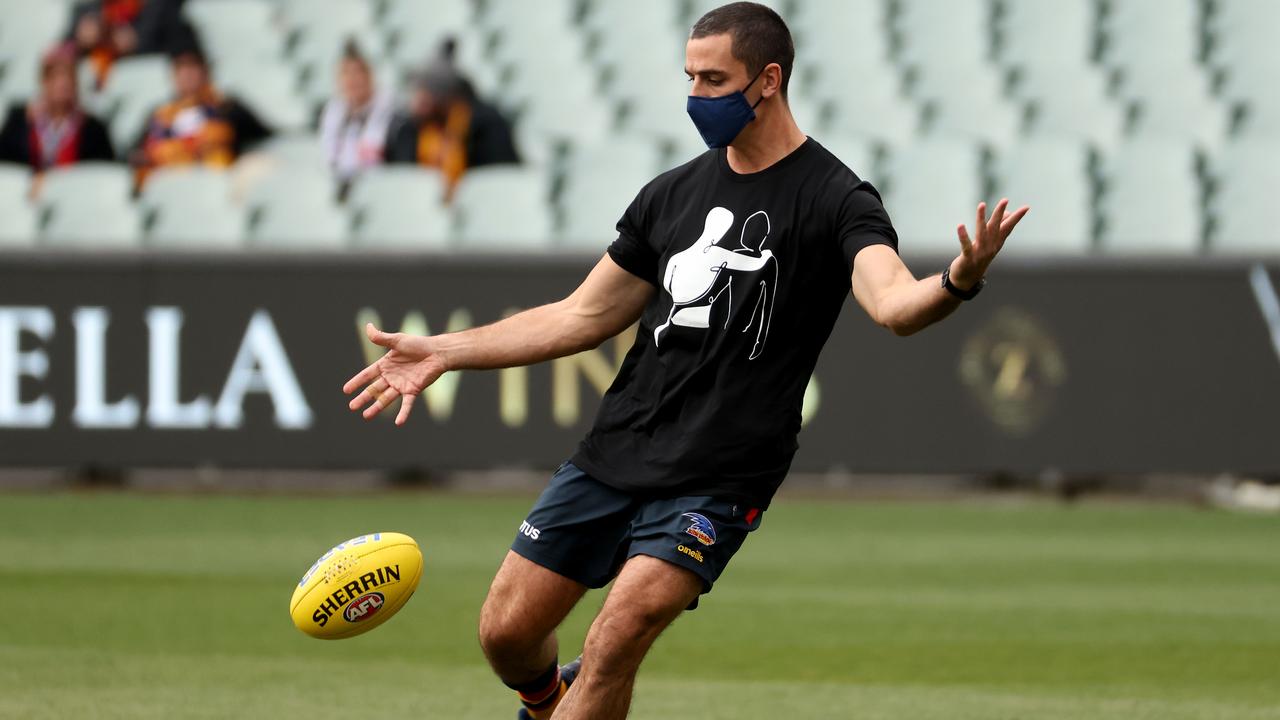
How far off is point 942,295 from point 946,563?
23.7ft

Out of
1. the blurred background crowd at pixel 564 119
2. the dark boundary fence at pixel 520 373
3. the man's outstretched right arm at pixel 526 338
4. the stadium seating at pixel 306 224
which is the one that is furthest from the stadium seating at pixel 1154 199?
the man's outstretched right arm at pixel 526 338

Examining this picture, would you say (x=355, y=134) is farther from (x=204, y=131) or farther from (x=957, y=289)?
(x=957, y=289)

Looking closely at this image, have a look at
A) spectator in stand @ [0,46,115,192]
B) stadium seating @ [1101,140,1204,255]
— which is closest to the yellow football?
stadium seating @ [1101,140,1204,255]

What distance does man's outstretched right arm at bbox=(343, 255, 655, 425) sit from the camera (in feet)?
19.4

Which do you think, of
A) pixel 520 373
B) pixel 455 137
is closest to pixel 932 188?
pixel 520 373

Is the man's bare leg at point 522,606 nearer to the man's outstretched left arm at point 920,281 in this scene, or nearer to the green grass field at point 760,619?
the man's outstretched left arm at point 920,281

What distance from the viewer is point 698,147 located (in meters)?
17.3

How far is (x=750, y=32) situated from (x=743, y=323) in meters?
0.83

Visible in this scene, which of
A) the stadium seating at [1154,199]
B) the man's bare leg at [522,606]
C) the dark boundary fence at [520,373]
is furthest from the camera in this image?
the stadium seating at [1154,199]

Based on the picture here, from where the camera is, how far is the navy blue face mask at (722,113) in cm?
557

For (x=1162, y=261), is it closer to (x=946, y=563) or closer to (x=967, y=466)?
(x=967, y=466)

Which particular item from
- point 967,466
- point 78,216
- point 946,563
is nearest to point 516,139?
point 78,216

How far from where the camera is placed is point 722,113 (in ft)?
18.3

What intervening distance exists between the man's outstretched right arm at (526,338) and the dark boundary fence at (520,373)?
882cm
